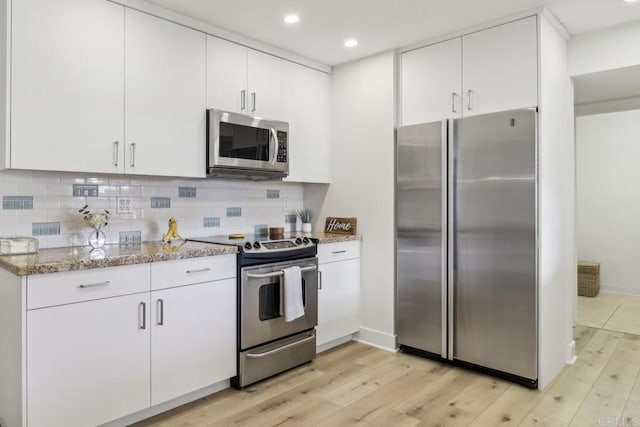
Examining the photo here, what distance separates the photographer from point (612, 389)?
2770 millimetres

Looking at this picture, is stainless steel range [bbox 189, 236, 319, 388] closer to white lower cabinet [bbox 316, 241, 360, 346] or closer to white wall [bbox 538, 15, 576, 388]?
white lower cabinet [bbox 316, 241, 360, 346]

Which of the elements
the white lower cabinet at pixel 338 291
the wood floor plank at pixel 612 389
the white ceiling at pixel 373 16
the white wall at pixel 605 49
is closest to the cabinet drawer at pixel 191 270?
the white lower cabinet at pixel 338 291

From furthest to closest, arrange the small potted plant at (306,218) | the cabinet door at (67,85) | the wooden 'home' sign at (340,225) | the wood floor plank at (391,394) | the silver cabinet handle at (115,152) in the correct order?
1. the small potted plant at (306,218)
2. the wooden 'home' sign at (340,225)
3. the silver cabinet handle at (115,152)
4. the wood floor plank at (391,394)
5. the cabinet door at (67,85)

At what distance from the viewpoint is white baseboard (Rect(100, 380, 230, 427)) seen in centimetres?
229

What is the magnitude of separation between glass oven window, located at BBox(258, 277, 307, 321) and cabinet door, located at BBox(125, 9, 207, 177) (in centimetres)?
90

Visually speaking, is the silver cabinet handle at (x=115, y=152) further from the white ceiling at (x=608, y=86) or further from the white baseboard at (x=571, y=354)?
the white baseboard at (x=571, y=354)

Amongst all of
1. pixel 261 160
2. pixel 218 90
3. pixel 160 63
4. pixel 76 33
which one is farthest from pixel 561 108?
pixel 76 33

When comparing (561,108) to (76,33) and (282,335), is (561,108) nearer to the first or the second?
(282,335)

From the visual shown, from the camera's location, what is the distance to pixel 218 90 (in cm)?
301

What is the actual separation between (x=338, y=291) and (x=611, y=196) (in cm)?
437

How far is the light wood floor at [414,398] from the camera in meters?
2.38

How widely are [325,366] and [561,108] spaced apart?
2522 mm

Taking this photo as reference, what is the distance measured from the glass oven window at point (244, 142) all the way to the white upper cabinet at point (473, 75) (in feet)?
3.71

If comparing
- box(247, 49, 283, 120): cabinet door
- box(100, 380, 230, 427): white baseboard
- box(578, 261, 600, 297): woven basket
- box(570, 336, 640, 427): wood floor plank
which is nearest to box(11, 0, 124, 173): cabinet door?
box(247, 49, 283, 120): cabinet door
